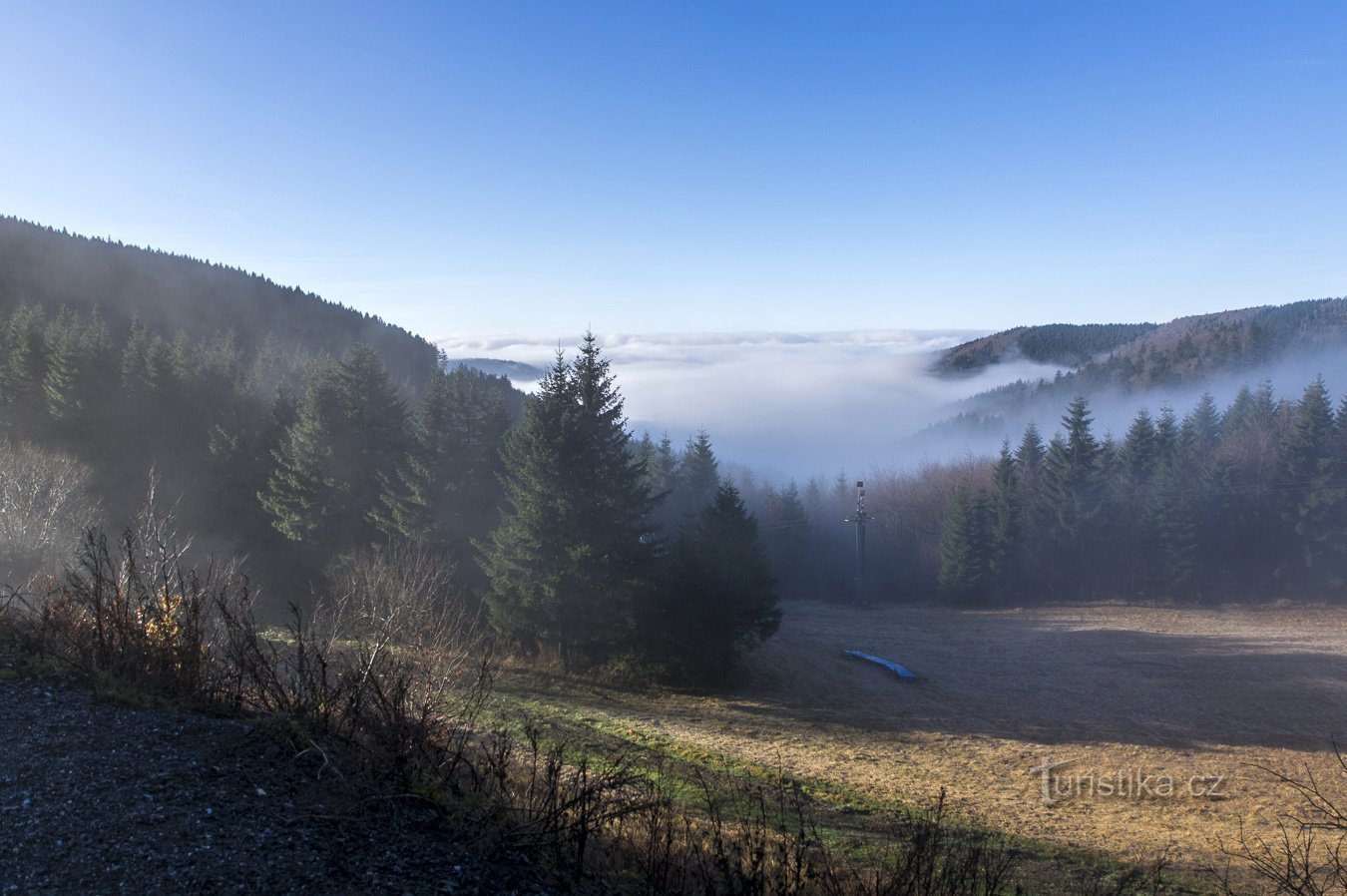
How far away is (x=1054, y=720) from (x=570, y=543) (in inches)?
600

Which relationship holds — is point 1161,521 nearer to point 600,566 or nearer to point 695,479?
point 695,479

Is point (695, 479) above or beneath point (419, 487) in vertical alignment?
beneath

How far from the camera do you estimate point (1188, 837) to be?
12.0 m

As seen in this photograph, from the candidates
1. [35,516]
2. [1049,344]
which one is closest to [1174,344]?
[1049,344]

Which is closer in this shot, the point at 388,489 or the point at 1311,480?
the point at 388,489

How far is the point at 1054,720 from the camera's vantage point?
2084 cm

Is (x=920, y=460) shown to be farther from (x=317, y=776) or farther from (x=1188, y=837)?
(x=317, y=776)

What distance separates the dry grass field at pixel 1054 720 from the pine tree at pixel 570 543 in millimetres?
2437

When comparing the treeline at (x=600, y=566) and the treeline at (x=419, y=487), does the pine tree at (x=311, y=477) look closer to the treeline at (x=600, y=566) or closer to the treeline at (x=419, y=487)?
the treeline at (x=419, y=487)

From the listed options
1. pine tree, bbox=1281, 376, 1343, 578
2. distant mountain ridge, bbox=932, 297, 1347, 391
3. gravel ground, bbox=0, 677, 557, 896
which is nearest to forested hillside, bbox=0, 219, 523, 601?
gravel ground, bbox=0, 677, 557, 896

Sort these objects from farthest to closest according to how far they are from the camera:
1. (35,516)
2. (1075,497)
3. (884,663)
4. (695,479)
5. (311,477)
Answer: (1075,497)
(695,479)
(311,477)
(884,663)
(35,516)

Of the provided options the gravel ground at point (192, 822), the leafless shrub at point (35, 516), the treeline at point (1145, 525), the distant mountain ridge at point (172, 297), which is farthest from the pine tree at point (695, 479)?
the distant mountain ridge at point (172, 297)

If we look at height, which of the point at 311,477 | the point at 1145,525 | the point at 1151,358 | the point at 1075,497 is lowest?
the point at 1145,525

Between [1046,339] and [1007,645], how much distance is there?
478ft
